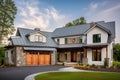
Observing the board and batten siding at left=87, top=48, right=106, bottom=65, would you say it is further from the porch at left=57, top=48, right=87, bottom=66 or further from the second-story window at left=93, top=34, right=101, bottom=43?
the porch at left=57, top=48, right=87, bottom=66

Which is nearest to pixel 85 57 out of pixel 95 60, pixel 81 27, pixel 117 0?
pixel 95 60

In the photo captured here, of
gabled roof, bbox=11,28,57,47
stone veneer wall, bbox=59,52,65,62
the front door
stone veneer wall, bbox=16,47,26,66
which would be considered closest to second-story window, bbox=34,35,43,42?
gabled roof, bbox=11,28,57,47

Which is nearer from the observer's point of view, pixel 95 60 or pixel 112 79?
pixel 112 79

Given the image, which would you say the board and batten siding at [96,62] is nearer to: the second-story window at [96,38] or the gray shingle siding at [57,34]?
the second-story window at [96,38]

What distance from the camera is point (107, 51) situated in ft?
110

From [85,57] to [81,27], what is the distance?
9266mm

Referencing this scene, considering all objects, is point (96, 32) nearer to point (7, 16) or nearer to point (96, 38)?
point (96, 38)

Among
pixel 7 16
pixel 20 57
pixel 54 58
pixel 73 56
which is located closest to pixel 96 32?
pixel 73 56

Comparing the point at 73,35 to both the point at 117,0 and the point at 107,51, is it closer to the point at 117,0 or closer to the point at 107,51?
the point at 107,51

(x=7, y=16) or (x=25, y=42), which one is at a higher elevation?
(x=7, y=16)

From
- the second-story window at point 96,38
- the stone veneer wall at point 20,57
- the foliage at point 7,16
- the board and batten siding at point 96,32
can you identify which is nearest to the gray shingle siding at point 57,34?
the board and batten siding at point 96,32

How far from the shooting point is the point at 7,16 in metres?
48.7

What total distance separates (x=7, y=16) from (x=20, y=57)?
57.7 ft

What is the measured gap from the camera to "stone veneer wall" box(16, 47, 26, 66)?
35.2m
